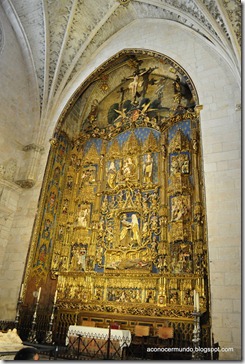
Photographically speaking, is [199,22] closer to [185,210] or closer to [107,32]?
[107,32]

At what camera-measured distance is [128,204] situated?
11.0 meters

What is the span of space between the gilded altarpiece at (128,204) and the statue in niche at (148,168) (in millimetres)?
41

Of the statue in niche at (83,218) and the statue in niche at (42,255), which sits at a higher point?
the statue in niche at (83,218)

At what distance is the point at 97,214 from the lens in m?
11.4

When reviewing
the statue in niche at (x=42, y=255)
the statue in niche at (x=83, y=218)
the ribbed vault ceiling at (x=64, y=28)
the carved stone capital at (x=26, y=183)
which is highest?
the ribbed vault ceiling at (x=64, y=28)

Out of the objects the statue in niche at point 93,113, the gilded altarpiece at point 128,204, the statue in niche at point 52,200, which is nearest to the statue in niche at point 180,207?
the gilded altarpiece at point 128,204

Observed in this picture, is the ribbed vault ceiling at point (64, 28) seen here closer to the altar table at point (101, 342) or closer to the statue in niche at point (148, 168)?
the statue in niche at point (148, 168)

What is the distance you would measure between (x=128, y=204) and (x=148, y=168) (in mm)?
1554

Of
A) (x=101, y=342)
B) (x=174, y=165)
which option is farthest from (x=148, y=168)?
(x=101, y=342)

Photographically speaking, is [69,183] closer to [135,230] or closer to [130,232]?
[130,232]

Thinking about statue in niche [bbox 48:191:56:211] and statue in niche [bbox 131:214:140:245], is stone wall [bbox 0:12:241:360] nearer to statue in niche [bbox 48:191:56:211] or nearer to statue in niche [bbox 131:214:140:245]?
statue in niche [bbox 48:191:56:211]

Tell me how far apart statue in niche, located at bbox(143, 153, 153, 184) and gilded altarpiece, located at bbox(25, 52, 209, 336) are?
0.04 meters

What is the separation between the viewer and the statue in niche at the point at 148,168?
36.5 feet

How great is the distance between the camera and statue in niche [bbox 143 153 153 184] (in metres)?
11.1
